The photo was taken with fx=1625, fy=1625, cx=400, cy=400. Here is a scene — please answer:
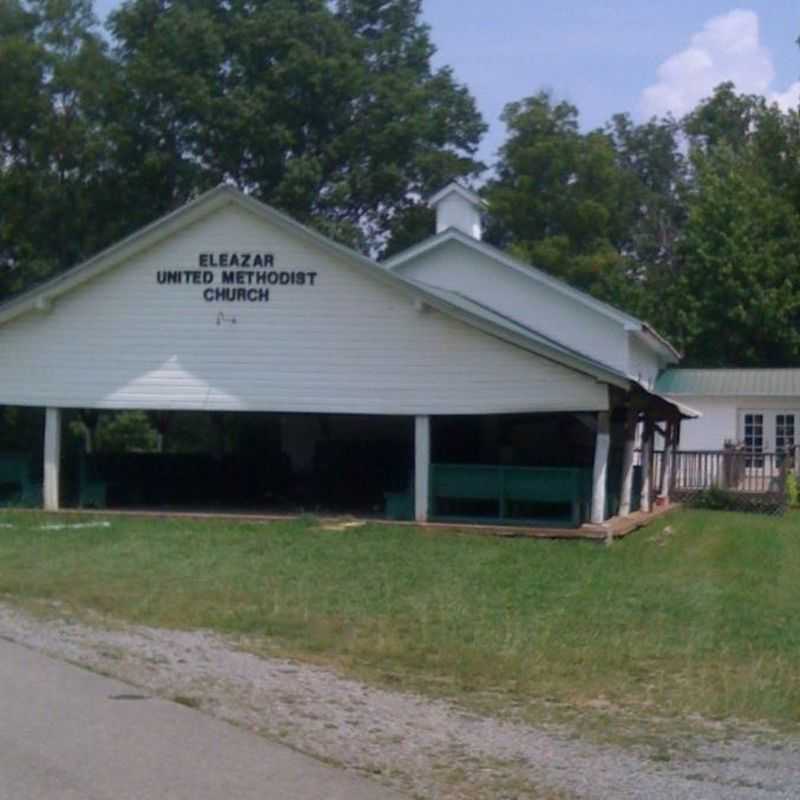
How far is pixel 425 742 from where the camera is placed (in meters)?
10.2

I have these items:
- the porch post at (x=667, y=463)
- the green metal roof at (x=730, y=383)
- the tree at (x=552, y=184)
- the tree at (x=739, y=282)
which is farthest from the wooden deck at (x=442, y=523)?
the tree at (x=552, y=184)

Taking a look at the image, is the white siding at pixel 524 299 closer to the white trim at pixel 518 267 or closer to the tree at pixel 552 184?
the white trim at pixel 518 267

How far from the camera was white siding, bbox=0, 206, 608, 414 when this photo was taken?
27.1m

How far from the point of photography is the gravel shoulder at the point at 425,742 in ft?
29.9

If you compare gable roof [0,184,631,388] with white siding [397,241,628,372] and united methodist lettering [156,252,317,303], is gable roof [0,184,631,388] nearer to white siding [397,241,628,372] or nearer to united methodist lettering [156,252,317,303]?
united methodist lettering [156,252,317,303]

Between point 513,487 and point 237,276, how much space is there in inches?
238

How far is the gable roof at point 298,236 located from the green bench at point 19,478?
2.71m

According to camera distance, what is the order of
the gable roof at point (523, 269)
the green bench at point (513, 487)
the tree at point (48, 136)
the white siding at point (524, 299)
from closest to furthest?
the green bench at point (513, 487) → the gable roof at point (523, 269) → the white siding at point (524, 299) → the tree at point (48, 136)

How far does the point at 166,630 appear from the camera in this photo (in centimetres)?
1496

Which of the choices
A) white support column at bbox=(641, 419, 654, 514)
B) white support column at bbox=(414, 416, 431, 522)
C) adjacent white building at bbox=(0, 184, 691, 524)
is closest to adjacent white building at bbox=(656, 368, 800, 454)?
white support column at bbox=(641, 419, 654, 514)

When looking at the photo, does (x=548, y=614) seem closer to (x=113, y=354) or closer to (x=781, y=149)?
(x=113, y=354)

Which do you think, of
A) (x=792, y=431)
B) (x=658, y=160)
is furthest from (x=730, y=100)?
(x=792, y=431)

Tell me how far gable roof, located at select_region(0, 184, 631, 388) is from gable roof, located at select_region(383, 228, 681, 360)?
7.83 m

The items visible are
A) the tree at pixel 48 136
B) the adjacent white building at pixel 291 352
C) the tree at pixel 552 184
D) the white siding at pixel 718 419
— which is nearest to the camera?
the adjacent white building at pixel 291 352
